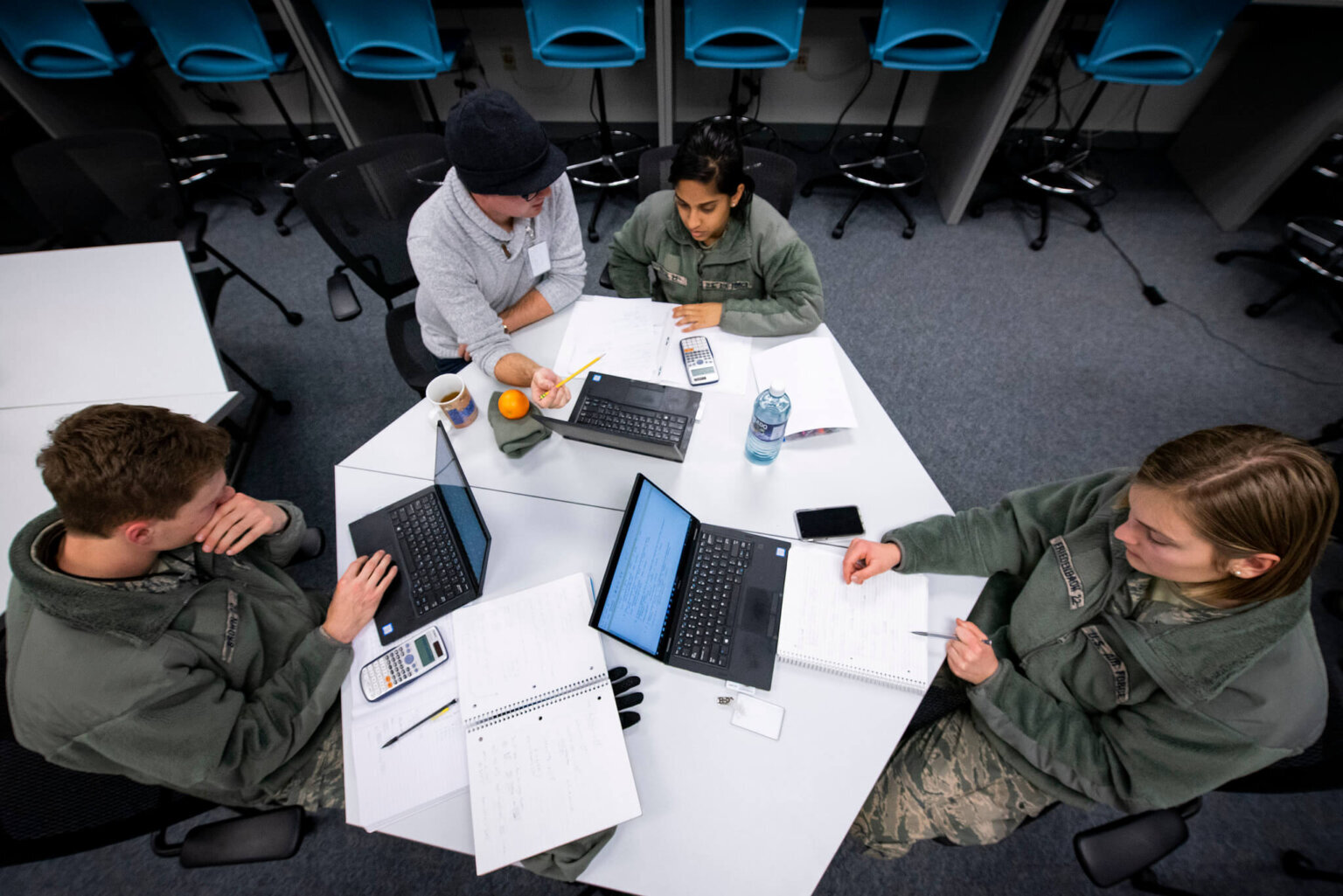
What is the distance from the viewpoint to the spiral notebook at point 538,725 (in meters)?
0.88

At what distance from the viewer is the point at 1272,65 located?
2781mm

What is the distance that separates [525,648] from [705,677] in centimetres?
35

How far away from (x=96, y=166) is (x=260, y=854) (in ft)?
7.83

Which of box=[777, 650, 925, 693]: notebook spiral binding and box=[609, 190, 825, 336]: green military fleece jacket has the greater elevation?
box=[609, 190, 825, 336]: green military fleece jacket

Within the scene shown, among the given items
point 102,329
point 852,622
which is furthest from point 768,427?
point 102,329

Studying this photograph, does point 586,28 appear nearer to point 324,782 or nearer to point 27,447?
point 27,447

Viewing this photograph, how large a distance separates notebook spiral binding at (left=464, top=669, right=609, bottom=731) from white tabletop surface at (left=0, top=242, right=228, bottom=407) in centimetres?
123

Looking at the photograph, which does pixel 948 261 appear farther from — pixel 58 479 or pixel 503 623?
pixel 58 479

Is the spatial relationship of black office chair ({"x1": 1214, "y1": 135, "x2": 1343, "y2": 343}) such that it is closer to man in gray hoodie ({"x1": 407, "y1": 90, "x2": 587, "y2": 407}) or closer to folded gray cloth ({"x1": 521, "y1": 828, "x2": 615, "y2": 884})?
man in gray hoodie ({"x1": 407, "y1": 90, "x2": 587, "y2": 407})

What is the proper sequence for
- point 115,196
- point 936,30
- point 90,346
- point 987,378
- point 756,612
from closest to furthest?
point 756,612 < point 90,346 < point 115,196 < point 936,30 < point 987,378

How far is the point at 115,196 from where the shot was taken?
2.00 m

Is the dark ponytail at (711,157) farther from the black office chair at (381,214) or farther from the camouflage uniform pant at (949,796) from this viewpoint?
the camouflage uniform pant at (949,796)

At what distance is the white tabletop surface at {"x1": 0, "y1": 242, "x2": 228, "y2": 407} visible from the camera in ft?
4.91

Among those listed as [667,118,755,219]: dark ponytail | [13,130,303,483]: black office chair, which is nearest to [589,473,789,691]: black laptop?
[667,118,755,219]: dark ponytail
